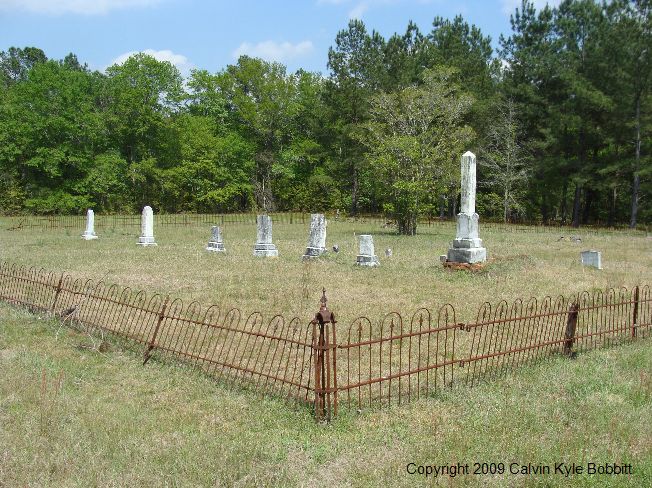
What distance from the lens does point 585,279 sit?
14703 millimetres

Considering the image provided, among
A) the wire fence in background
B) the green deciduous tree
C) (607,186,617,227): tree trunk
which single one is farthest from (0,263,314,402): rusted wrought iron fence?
(607,186,617,227): tree trunk

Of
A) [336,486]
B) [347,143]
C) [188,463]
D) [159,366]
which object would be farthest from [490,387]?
[347,143]

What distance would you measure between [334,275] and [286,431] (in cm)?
957

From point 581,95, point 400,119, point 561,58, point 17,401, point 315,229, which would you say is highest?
point 561,58

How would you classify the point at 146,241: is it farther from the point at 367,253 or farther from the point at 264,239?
the point at 367,253

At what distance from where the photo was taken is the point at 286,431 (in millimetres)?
5316

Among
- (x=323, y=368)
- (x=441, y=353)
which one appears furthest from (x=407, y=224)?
(x=323, y=368)

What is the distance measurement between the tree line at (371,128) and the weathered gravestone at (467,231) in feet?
37.5

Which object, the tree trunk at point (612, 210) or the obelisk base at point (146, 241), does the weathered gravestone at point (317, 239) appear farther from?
the tree trunk at point (612, 210)

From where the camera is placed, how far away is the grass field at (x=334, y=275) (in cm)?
1148

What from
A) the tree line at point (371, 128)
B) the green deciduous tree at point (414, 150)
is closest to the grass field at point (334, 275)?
the green deciduous tree at point (414, 150)

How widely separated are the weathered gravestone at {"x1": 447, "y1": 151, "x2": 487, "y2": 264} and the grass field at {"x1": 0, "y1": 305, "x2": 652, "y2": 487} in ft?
28.6

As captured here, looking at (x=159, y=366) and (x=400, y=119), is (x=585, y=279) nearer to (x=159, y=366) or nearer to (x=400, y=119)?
(x=159, y=366)

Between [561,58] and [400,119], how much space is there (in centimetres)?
1745
